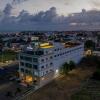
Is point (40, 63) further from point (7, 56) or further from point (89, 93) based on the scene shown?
point (7, 56)

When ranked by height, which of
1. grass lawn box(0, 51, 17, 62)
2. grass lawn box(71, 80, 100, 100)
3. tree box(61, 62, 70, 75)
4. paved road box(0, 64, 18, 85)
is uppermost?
tree box(61, 62, 70, 75)

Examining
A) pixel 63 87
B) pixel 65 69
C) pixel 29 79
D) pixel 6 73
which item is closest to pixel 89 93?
pixel 63 87

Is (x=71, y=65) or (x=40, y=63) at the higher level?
(x=40, y=63)

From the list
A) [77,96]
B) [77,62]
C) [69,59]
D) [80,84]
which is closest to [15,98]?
[77,96]

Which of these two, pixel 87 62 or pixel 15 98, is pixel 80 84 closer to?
pixel 15 98

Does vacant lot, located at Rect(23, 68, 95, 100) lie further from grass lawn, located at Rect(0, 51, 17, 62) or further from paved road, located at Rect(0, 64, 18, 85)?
grass lawn, located at Rect(0, 51, 17, 62)

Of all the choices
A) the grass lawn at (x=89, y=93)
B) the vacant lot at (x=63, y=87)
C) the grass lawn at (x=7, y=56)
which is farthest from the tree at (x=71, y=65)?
the grass lawn at (x=7, y=56)

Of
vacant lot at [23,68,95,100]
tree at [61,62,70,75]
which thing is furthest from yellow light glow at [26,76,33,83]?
tree at [61,62,70,75]

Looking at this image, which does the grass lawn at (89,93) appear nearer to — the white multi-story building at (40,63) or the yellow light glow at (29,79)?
the white multi-story building at (40,63)
